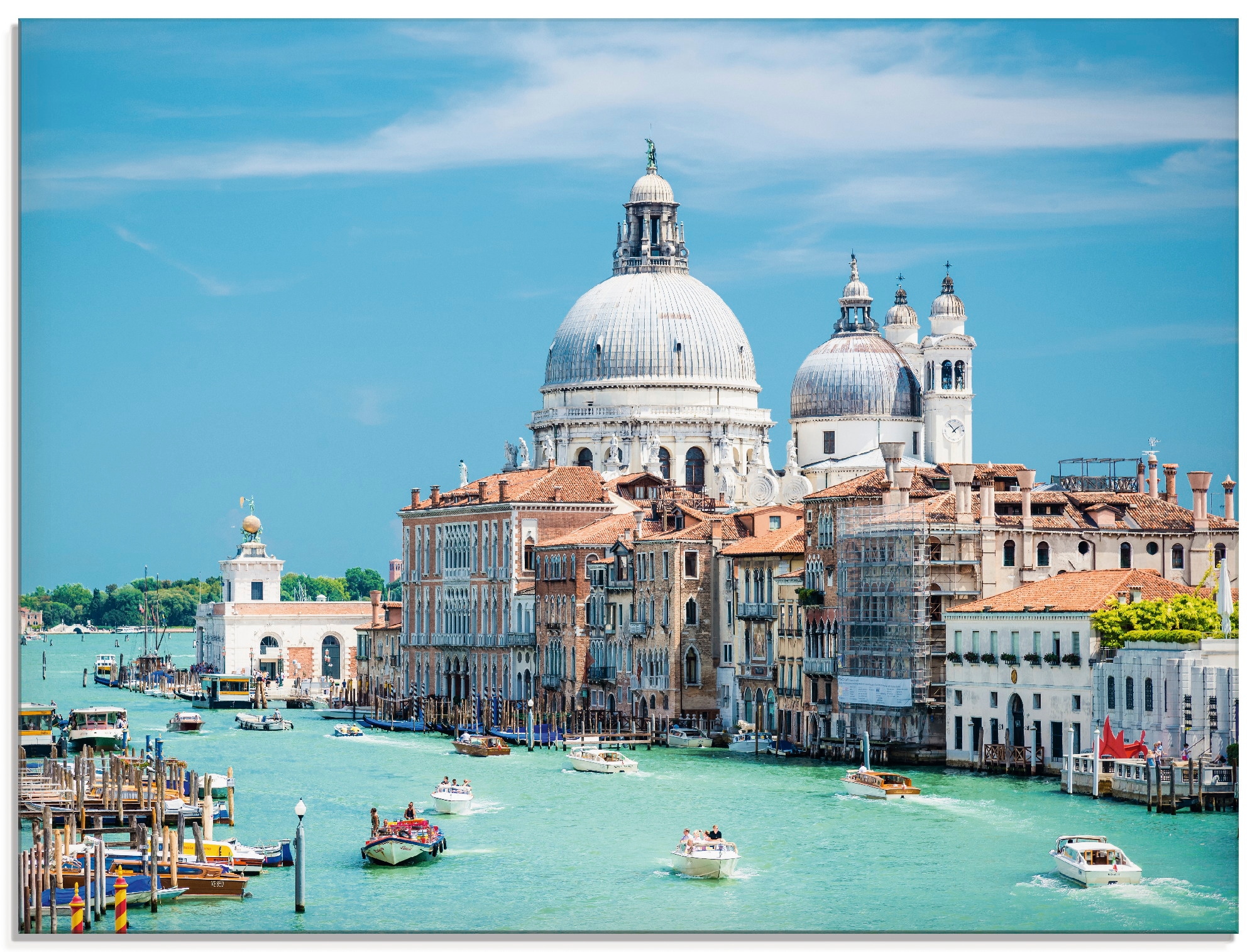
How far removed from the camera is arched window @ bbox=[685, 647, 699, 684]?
148 feet

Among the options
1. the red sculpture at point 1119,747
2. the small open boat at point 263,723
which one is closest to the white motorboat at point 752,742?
the red sculpture at point 1119,747

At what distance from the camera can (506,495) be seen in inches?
2124

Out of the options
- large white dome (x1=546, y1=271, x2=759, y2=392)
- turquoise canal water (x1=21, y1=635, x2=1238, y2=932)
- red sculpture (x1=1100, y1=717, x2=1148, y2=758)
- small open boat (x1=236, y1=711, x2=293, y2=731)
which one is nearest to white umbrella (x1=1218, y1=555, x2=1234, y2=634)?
red sculpture (x1=1100, y1=717, x2=1148, y2=758)

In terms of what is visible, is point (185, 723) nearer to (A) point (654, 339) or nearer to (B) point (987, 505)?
(B) point (987, 505)

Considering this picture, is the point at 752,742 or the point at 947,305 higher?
the point at 947,305

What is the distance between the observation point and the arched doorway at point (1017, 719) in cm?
3447

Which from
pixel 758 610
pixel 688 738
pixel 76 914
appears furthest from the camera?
pixel 758 610

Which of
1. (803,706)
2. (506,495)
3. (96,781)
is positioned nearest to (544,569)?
(506,495)

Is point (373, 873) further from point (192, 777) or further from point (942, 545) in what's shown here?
point (942, 545)

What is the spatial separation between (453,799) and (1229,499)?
13992 mm

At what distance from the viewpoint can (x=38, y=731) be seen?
42.4 meters

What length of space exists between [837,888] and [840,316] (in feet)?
128

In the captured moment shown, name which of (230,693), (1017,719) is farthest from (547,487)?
(1017,719)

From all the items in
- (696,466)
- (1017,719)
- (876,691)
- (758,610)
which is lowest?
(1017,719)
